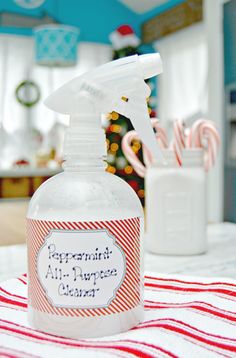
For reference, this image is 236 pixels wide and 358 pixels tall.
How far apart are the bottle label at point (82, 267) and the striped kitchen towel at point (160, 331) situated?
0.03 meters

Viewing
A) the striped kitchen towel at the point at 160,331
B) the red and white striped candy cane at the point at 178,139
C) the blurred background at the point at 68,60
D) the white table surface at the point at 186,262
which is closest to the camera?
the striped kitchen towel at the point at 160,331

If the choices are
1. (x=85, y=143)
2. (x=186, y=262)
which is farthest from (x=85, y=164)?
(x=186, y=262)

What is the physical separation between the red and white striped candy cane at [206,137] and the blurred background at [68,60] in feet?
9.07

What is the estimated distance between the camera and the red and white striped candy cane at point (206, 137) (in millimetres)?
854

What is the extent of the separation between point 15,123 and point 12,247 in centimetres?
390

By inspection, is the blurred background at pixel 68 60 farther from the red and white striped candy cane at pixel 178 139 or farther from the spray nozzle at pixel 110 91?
the spray nozzle at pixel 110 91

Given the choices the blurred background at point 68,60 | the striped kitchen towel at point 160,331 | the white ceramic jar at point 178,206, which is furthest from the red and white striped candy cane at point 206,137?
the blurred background at point 68,60

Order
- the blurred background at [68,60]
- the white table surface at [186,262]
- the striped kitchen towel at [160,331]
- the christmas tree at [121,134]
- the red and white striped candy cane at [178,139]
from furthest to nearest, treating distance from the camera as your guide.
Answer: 1. the blurred background at [68,60]
2. the christmas tree at [121,134]
3. the red and white striped candy cane at [178,139]
4. the white table surface at [186,262]
5. the striped kitchen towel at [160,331]

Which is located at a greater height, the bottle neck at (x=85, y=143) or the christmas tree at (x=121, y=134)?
the christmas tree at (x=121, y=134)

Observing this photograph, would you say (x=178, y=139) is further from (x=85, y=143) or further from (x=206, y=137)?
(x=85, y=143)

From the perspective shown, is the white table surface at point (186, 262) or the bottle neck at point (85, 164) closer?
the bottle neck at point (85, 164)

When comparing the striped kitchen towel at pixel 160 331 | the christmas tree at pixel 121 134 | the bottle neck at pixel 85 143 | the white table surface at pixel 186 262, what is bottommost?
the striped kitchen towel at pixel 160 331

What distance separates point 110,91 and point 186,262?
1.38 ft

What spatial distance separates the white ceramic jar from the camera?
2.72ft
